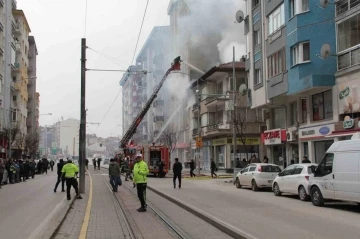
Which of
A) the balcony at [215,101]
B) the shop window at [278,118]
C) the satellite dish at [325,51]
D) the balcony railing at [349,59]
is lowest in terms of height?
the shop window at [278,118]

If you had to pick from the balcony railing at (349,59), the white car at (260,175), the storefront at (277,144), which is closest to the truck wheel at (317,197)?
the white car at (260,175)

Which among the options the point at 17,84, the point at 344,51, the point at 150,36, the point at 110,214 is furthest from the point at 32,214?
the point at 150,36

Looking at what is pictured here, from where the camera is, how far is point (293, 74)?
2647 centimetres

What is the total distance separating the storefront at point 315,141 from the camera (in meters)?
25.4

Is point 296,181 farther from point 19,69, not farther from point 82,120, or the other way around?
point 19,69

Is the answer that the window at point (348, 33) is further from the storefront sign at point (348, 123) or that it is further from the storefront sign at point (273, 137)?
the storefront sign at point (273, 137)

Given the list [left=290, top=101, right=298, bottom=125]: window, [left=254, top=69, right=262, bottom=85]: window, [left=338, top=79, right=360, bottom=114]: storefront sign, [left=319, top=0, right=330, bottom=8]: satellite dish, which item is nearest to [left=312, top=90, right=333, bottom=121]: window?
[left=338, top=79, right=360, bottom=114]: storefront sign

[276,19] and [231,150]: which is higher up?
[276,19]

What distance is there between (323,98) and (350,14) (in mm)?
5266

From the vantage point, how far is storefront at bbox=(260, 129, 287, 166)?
31484 mm

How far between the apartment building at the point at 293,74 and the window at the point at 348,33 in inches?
20.1

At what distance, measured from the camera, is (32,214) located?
42.7ft

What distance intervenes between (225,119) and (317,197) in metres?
32.2

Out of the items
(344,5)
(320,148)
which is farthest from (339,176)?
(320,148)
